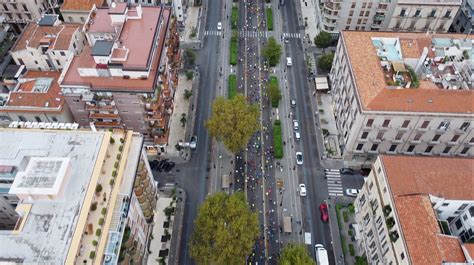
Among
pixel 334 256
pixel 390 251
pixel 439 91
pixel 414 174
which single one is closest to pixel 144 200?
pixel 334 256

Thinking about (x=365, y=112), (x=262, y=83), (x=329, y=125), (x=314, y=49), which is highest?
(x=314, y=49)

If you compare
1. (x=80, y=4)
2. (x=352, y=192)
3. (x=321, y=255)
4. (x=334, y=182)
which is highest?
(x=80, y=4)

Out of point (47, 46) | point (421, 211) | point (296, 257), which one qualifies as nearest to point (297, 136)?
point (296, 257)

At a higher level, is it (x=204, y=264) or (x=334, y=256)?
(x=334, y=256)

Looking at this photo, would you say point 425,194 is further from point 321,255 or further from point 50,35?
point 50,35

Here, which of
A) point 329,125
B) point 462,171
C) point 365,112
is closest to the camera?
point 462,171

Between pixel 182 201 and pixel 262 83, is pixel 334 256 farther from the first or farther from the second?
pixel 262 83

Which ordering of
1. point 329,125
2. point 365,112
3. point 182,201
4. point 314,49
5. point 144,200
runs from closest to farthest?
point 144,200 → point 365,112 → point 182,201 → point 329,125 → point 314,49
